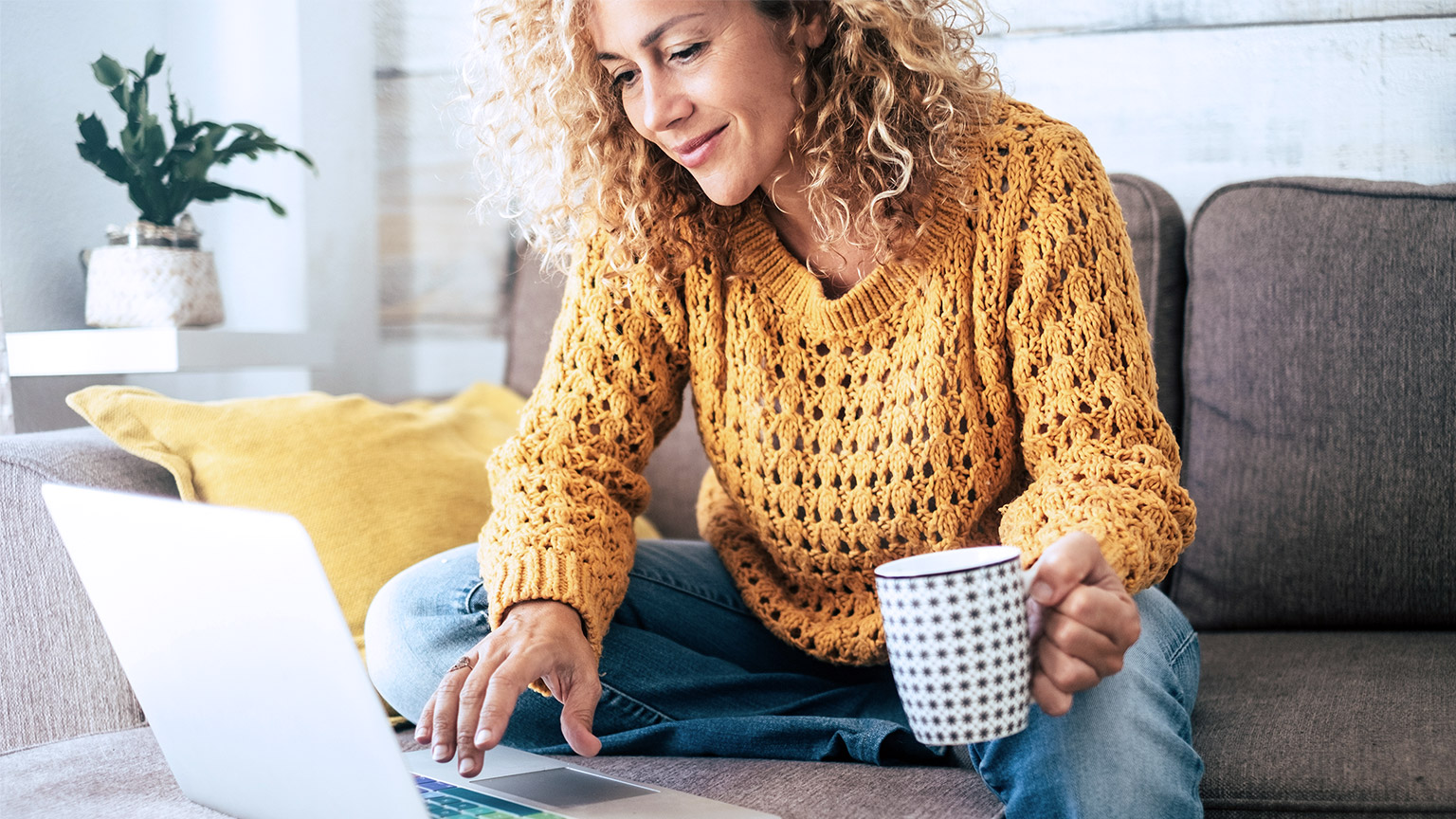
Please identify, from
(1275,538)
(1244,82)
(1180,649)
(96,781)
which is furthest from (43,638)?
(1244,82)

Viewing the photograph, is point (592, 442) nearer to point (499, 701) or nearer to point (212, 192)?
point (499, 701)

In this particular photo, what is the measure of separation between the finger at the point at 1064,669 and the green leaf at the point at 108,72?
3.92 feet

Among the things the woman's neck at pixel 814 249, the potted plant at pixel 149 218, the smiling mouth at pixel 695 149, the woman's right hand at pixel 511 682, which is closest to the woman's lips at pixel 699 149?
the smiling mouth at pixel 695 149

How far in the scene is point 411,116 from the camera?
1.96 metres

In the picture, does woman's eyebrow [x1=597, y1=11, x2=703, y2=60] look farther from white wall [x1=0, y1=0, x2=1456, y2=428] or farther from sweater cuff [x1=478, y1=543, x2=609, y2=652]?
sweater cuff [x1=478, y1=543, x2=609, y2=652]

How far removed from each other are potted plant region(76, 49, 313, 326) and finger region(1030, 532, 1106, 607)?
110 cm

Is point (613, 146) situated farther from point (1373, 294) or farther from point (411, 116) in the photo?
point (411, 116)

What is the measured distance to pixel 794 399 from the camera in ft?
3.30

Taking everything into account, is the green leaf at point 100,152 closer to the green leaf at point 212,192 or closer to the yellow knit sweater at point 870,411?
the green leaf at point 212,192

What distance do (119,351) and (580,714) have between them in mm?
797

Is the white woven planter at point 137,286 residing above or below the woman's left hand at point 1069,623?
above

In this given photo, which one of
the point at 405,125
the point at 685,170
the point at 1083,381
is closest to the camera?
Answer: the point at 1083,381

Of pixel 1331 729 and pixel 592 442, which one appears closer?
pixel 1331 729

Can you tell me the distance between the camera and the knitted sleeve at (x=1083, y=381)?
79 cm
